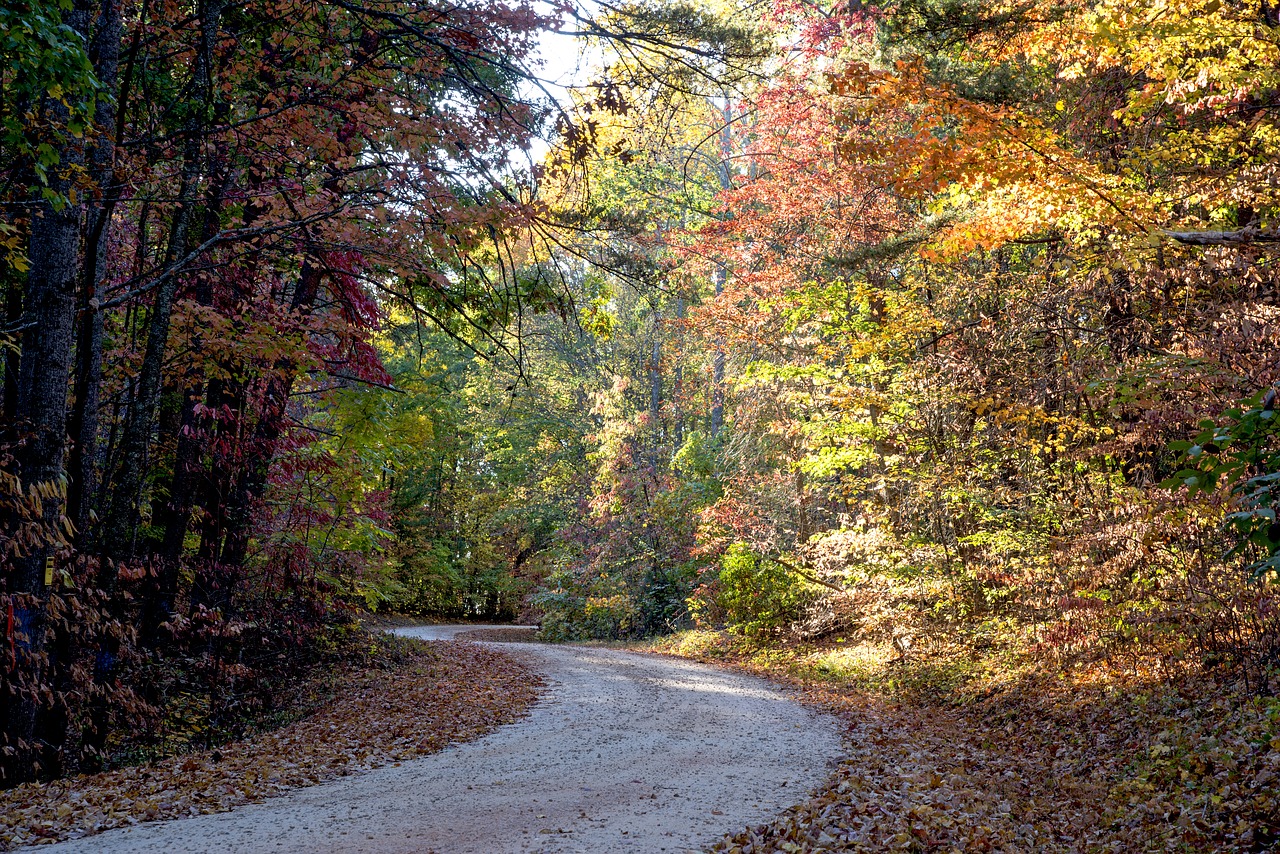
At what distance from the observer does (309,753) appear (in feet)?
27.2

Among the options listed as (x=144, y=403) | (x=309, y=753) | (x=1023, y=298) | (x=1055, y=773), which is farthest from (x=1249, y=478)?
(x=1023, y=298)

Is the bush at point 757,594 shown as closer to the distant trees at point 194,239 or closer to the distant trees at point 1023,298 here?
the distant trees at point 1023,298

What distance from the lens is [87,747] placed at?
896 centimetres

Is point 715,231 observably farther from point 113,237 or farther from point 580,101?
point 580,101

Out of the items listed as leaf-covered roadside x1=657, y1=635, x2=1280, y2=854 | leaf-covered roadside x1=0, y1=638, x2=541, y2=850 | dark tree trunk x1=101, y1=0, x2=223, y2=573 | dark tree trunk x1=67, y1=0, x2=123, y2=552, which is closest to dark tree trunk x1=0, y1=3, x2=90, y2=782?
dark tree trunk x1=67, y1=0, x2=123, y2=552

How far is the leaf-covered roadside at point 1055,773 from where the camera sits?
5531 mm

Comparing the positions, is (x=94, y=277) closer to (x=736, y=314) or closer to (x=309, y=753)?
(x=309, y=753)

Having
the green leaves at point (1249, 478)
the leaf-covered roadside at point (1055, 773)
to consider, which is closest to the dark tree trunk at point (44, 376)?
the leaf-covered roadside at point (1055, 773)

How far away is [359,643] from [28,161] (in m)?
10.2

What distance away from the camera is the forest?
22.2 feet

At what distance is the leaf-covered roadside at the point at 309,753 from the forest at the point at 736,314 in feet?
3.36

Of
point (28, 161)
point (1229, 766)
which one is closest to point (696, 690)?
point (1229, 766)

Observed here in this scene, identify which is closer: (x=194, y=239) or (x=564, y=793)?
(x=564, y=793)

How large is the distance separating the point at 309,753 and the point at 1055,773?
6.97m
